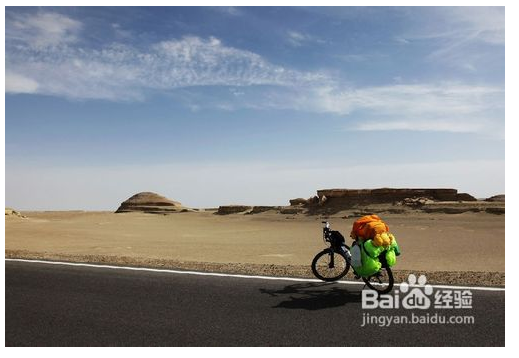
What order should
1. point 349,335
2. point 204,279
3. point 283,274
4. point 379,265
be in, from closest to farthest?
point 349,335
point 379,265
point 204,279
point 283,274

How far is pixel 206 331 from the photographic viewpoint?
20.7ft

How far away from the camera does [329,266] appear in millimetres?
9406

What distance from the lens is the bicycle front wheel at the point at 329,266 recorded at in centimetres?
944

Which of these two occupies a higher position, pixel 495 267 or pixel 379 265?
pixel 379 265

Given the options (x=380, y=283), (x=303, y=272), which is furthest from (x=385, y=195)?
(x=380, y=283)

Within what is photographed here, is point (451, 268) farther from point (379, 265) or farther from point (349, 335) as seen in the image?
point (349, 335)

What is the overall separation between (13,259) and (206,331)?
9.19m

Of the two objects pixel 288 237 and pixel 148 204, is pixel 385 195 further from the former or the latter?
pixel 148 204

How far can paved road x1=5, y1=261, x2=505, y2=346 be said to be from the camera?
19.7ft

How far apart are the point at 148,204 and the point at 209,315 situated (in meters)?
104

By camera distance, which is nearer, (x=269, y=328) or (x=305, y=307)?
(x=269, y=328)

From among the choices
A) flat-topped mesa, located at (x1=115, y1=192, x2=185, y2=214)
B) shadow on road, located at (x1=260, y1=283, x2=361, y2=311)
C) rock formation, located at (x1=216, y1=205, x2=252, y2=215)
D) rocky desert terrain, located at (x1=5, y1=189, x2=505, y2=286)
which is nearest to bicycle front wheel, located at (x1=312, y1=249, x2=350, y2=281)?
shadow on road, located at (x1=260, y1=283, x2=361, y2=311)

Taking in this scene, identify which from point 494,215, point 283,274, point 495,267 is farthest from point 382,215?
point 283,274

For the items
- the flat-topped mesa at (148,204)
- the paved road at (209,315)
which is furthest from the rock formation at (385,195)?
the paved road at (209,315)
